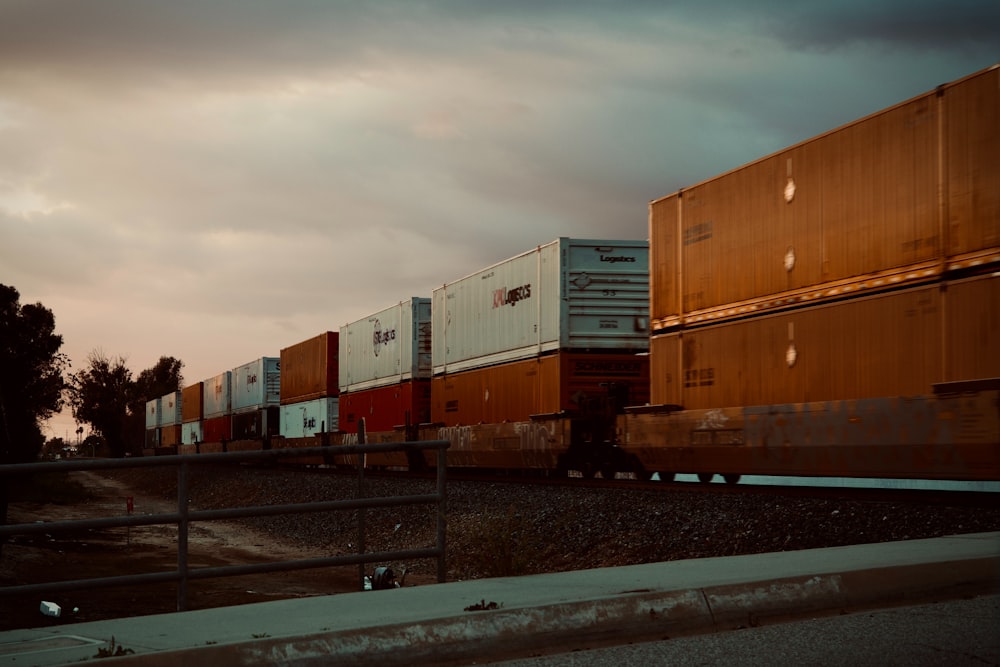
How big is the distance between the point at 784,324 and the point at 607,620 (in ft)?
32.1

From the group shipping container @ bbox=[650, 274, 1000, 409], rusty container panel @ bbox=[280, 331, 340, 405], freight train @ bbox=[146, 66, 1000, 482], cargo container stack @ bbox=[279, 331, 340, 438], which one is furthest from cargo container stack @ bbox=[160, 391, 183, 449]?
shipping container @ bbox=[650, 274, 1000, 409]

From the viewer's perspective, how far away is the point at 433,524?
62.8 feet

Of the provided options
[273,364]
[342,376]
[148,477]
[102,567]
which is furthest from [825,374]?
[148,477]

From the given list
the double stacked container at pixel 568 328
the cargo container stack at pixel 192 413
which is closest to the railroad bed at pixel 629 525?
the double stacked container at pixel 568 328

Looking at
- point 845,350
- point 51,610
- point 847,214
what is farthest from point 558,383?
point 51,610

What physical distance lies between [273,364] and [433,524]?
31.8 meters

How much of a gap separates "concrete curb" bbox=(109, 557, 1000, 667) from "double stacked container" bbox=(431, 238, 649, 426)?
13873 millimetres

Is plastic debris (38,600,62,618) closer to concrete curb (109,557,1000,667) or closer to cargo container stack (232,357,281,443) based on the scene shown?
concrete curb (109,557,1000,667)

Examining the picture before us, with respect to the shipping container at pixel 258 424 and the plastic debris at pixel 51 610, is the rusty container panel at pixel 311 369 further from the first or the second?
the plastic debris at pixel 51 610

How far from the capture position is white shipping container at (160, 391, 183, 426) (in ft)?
247

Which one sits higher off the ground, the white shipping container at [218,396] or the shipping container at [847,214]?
the shipping container at [847,214]

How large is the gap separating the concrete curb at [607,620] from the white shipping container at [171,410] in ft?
235

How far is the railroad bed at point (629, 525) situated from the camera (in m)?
11.4

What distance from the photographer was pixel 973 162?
11.4m
